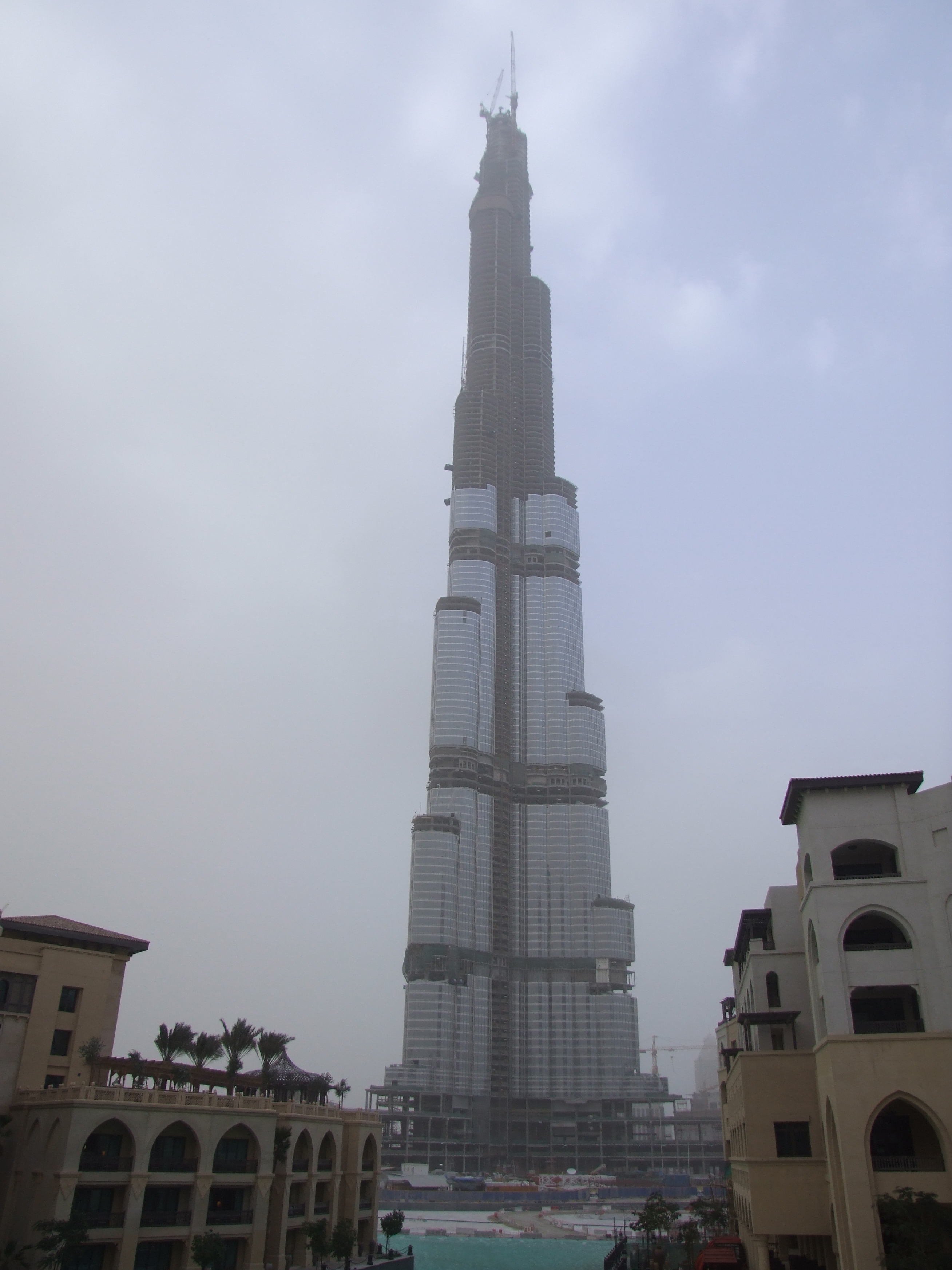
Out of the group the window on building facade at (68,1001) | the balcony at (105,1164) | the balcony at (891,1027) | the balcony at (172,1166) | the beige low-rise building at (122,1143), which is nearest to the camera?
the balcony at (891,1027)

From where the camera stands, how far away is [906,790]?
50906 millimetres

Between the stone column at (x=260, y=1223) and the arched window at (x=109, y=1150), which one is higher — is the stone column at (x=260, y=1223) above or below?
below

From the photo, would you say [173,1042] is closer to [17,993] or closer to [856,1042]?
[17,993]

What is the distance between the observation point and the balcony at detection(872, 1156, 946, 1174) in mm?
44156

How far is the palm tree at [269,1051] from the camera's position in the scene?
75.0 meters

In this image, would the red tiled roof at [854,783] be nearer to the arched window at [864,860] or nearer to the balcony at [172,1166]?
the arched window at [864,860]

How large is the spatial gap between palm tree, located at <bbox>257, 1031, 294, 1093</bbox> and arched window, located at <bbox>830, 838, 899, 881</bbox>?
44075 millimetres

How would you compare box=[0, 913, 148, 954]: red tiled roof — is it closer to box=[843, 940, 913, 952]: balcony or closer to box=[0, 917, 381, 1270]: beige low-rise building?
box=[0, 917, 381, 1270]: beige low-rise building

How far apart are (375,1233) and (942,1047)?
50698 millimetres

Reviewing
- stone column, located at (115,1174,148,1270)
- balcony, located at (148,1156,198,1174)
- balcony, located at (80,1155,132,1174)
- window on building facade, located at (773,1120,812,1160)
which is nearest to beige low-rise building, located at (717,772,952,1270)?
window on building facade, located at (773,1120,812,1160)

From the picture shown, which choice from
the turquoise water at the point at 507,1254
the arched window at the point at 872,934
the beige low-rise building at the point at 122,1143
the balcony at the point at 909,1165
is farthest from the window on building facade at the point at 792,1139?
the turquoise water at the point at 507,1254

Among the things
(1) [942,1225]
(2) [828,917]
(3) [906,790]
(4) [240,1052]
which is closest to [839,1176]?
(1) [942,1225]

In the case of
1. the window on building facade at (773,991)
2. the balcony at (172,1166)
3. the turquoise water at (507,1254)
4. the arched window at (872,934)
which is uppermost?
the arched window at (872,934)

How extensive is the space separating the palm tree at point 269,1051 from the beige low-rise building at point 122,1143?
4157 millimetres
